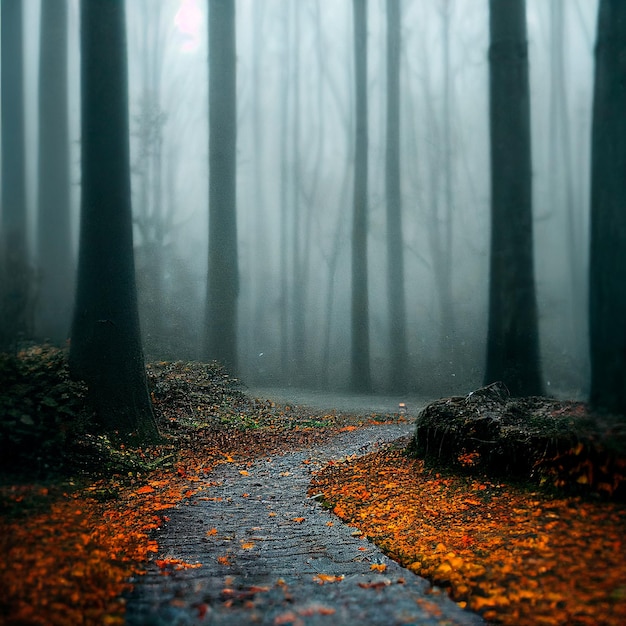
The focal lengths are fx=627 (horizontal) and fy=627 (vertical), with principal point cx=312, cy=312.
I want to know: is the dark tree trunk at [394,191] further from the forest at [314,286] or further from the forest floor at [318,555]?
the forest floor at [318,555]

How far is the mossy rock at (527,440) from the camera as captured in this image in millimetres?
4621

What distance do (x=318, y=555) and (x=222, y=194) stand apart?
1292cm

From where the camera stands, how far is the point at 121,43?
8.98m

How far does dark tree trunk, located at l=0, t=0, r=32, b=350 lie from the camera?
6793 mm

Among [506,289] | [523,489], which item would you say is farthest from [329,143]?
[523,489]

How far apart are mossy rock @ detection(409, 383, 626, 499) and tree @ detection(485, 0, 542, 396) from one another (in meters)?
1.96

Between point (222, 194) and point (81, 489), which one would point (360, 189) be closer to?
point (222, 194)

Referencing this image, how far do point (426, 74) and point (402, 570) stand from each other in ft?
64.4

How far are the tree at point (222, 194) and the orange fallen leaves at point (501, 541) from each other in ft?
31.4

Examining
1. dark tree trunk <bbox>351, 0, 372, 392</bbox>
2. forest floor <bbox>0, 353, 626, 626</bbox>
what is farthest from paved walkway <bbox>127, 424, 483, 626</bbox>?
dark tree trunk <bbox>351, 0, 372, 392</bbox>

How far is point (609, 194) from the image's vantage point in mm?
6312

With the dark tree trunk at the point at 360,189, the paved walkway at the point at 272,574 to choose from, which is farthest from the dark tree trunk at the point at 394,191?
the paved walkway at the point at 272,574

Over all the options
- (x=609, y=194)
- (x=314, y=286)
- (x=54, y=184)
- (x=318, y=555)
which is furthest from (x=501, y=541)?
(x=314, y=286)

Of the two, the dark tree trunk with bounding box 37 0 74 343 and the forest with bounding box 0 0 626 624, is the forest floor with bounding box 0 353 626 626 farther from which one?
the dark tree trunk with bounding box 37 0 74 343
